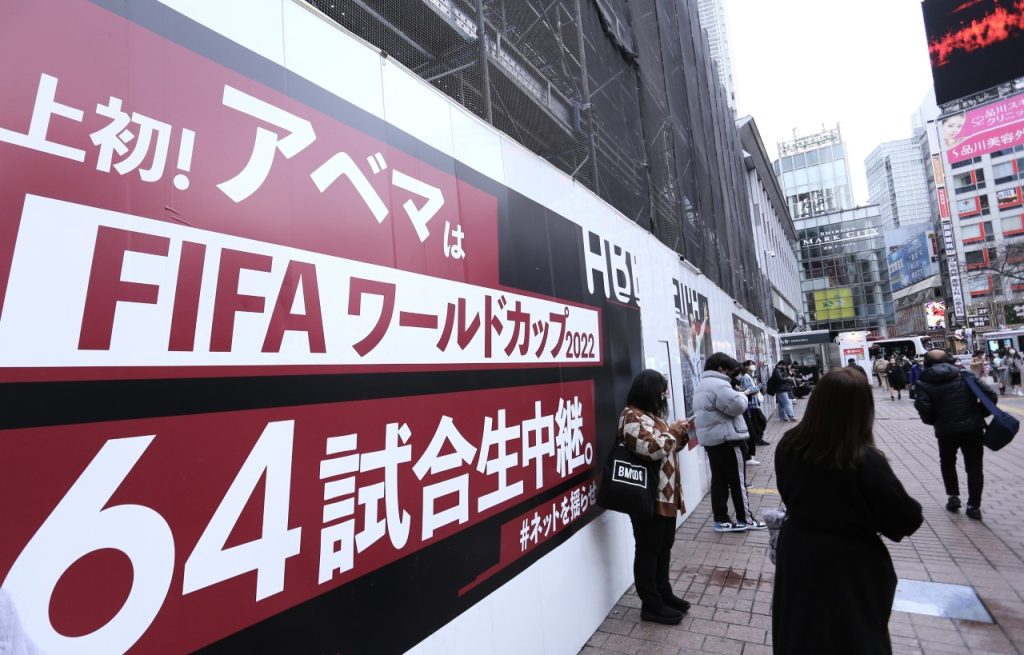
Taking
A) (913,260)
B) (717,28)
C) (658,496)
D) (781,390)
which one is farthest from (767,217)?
(913,260)

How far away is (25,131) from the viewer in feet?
3.67

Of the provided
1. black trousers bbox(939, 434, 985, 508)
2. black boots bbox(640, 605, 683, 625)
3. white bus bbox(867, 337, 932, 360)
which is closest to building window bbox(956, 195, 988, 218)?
white bus bbox(867, 337, 932, 360)

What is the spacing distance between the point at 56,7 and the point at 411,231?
4.06 feet

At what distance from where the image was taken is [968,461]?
4883 mm

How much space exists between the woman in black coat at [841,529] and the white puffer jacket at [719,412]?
9.37ft

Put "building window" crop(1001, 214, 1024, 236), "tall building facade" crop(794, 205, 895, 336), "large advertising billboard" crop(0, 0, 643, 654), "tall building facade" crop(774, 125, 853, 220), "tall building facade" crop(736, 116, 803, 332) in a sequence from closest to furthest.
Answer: "large advertising billboard" crop(0, 0, 643, 654) < "tall building facade" crop(736, 116, 803, 332) < "tall building facade" crop(794, 205, 895, 336) < "building window" crop(1001, 214, 1024, 236) < "tall building facade" crop(774, 125, 853, 220)

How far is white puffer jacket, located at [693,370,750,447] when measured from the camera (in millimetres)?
4852

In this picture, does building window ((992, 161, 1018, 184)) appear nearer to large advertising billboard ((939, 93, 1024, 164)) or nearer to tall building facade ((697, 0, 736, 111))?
large advertising billboard ((939, 93, 1024, 164))

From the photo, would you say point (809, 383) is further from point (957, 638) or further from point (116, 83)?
point (116, 83)

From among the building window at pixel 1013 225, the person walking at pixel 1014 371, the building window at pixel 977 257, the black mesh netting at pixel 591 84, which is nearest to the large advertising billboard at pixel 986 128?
the building window at pixel 977 257

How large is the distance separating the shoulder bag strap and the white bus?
27.6 metres

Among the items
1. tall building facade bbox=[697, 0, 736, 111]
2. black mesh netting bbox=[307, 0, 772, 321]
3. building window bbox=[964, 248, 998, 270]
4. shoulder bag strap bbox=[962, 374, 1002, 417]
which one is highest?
tall building facade bbox=[697, 0, 736, 111]

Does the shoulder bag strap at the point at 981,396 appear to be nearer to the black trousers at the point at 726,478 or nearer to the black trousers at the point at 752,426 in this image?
the black trousers at the point at 726,478

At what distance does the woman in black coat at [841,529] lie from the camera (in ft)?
6.26
